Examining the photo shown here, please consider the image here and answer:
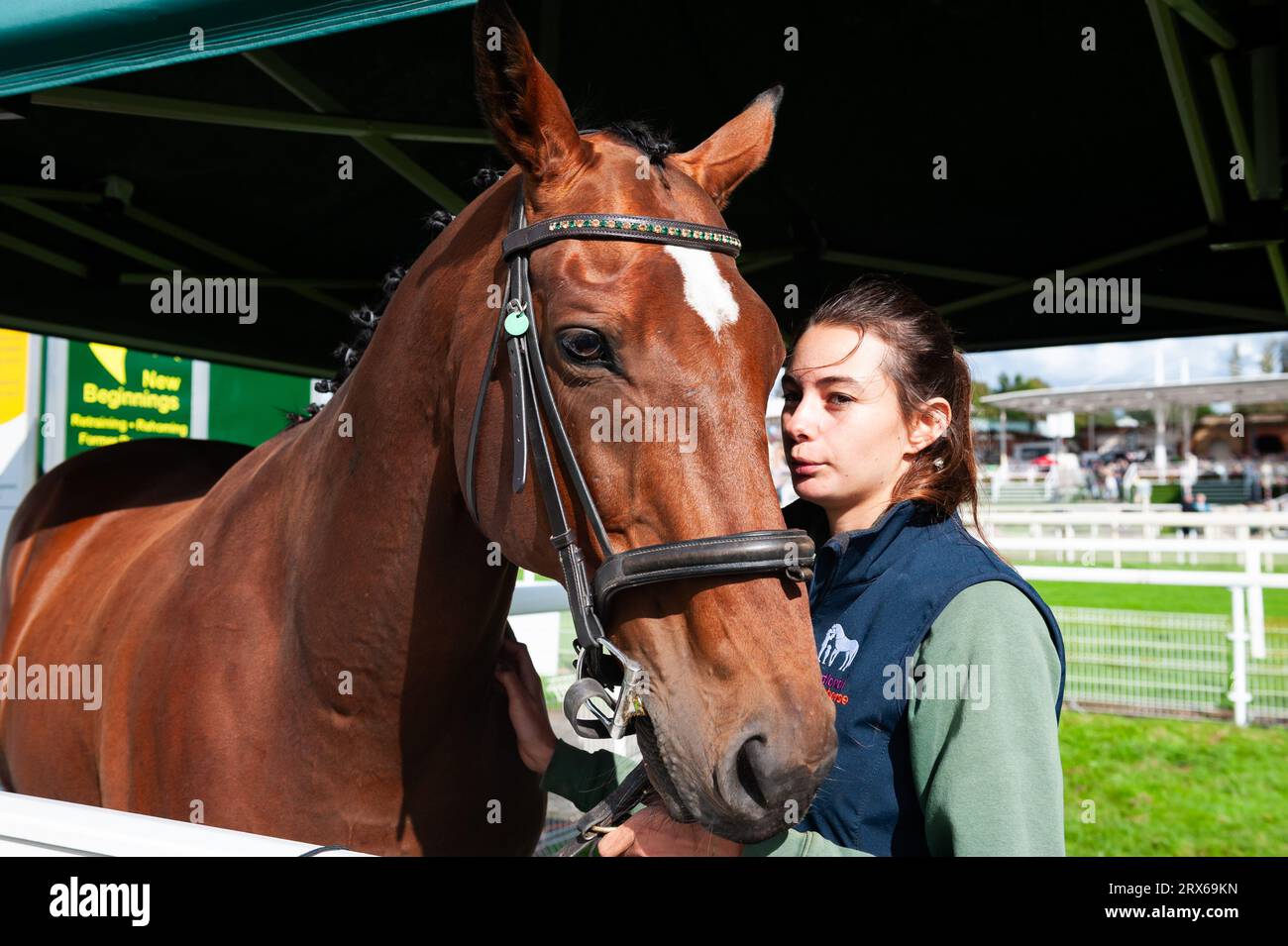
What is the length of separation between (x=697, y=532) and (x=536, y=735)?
995 mm

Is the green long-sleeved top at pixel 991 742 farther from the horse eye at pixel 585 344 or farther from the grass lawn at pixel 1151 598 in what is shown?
the grass lawn at pixel 1151 598

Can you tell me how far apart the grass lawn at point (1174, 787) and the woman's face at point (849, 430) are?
331cm

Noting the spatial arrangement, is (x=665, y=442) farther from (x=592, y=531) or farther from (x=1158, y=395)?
(x=1158, y=395)

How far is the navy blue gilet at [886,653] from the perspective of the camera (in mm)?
1461

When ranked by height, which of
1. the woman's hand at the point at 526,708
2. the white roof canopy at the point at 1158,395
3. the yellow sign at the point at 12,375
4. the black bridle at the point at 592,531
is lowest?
the woman's hand at the point at 526,708

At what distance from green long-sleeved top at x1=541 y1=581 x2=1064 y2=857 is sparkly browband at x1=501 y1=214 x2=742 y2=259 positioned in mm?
723

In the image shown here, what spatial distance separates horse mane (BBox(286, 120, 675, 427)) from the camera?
5.69 feet

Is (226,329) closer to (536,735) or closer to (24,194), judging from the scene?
(24,194)

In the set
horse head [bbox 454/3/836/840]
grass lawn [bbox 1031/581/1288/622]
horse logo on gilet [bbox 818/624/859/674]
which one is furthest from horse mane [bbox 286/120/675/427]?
grass lawn [bbox 1031/581/1288/622]

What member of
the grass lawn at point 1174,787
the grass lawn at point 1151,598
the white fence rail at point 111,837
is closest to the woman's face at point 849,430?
the white fence rail at point 111,837

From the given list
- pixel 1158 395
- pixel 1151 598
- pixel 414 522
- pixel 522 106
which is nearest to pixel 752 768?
pixel 414 522

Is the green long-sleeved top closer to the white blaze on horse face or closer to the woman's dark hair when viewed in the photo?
the woman's dark hair
